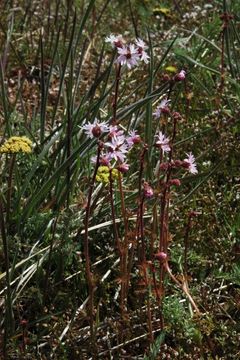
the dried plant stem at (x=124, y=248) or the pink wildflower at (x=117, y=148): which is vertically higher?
the pink wildflower at (x=117, y=148)

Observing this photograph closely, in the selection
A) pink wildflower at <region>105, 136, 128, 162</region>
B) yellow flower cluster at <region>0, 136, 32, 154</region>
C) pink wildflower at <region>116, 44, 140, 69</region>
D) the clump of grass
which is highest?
pink wildflower at <region>116, 44, 140, 69</region>

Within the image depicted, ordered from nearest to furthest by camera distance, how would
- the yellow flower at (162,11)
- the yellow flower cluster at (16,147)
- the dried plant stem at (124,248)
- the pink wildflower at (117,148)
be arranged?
the pink wildflower at (117,148), the dried plant stem at (124,248), the yellow flower cluster at (16,147), the yellow flower at (162,11)

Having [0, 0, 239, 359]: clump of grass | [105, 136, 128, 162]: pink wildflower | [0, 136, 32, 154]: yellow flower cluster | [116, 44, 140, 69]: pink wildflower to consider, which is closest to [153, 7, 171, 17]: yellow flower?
[0, 0, 239, 359]: clump of grass

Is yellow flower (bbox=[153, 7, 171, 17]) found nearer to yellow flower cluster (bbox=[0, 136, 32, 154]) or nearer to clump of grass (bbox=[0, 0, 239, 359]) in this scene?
clump of grass (bbox=[0, 0, 239, 359])

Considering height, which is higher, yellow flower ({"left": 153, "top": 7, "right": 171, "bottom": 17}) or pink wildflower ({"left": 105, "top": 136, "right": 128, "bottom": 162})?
pink wildflower ({"left": 105, "top": 136, "right": 128, "bottom": 162})

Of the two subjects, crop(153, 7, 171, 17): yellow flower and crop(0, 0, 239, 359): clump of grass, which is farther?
crop(153, 7, 171, 17): yellow flower

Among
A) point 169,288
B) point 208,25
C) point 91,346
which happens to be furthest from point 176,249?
point 208,25

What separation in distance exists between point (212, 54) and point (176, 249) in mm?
1521

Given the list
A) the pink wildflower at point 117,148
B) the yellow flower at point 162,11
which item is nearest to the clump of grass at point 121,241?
the pink wildflower at point 117,148

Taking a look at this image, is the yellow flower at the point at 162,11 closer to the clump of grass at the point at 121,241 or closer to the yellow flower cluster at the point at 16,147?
the clump of grass at the point at 121,241

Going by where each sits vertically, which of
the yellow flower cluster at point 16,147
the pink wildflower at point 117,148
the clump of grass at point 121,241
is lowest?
the clump of grass at point 121,241

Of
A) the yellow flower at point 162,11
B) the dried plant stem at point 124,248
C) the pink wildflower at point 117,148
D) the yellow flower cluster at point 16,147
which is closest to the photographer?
the pink wildflower at point 117,148

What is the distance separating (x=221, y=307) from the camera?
1965 mm

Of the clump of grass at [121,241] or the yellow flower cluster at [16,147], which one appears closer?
the clump of grass at [121,241]
